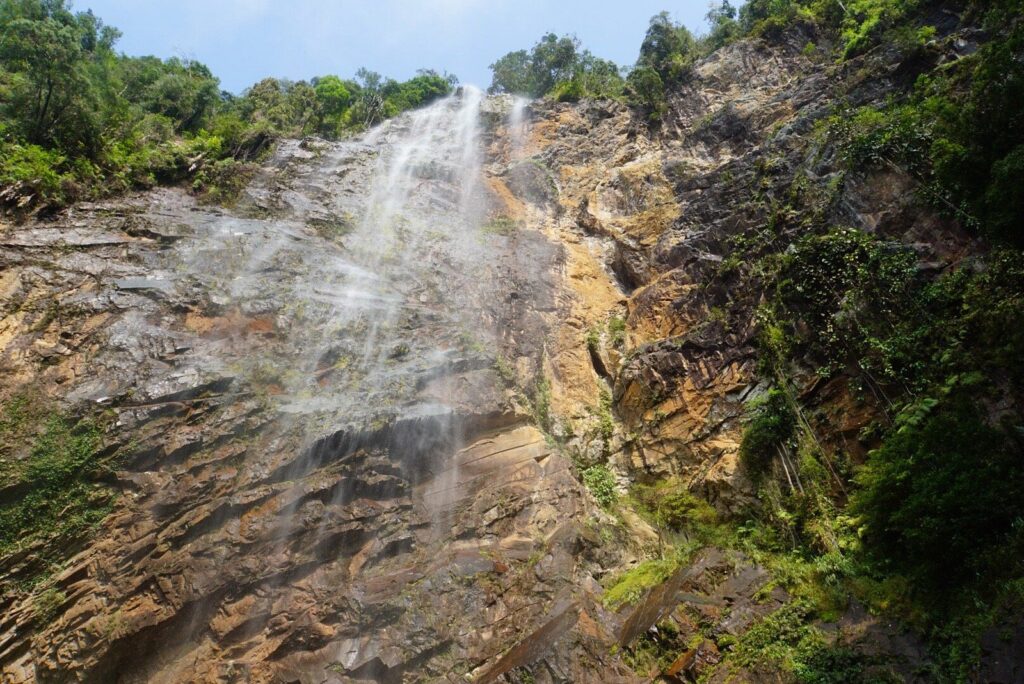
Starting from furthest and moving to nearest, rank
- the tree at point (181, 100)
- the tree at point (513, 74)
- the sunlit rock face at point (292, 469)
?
1. the tree at point (513, 74)
2. the tree at point (181, 100)
3. the sunlit rock face at point (292, 469)

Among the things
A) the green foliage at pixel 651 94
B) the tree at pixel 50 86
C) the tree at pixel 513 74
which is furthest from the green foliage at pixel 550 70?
the tree at pixel 50 86

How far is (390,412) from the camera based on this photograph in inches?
414

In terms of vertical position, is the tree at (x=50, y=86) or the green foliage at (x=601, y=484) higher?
the tree at (x=50, y=86)

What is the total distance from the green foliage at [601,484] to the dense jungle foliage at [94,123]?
13069 mm

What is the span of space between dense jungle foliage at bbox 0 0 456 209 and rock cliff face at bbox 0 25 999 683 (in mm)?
1135

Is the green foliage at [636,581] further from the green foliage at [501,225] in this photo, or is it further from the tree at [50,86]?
the tree at [50,86]

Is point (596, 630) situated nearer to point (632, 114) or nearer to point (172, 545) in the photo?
point (172, 545)

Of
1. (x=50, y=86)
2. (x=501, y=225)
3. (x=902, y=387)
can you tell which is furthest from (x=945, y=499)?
(x=50, y=86)

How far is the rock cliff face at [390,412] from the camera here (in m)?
8.13

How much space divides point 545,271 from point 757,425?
789 cm

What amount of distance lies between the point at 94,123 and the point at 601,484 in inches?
613

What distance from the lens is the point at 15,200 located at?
12438 millimetres

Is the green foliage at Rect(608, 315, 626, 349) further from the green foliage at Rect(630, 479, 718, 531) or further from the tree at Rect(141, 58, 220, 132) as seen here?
the tree at Rect(141, 58, 220, 132)

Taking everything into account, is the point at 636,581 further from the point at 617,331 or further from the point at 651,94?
the point at 651,94
